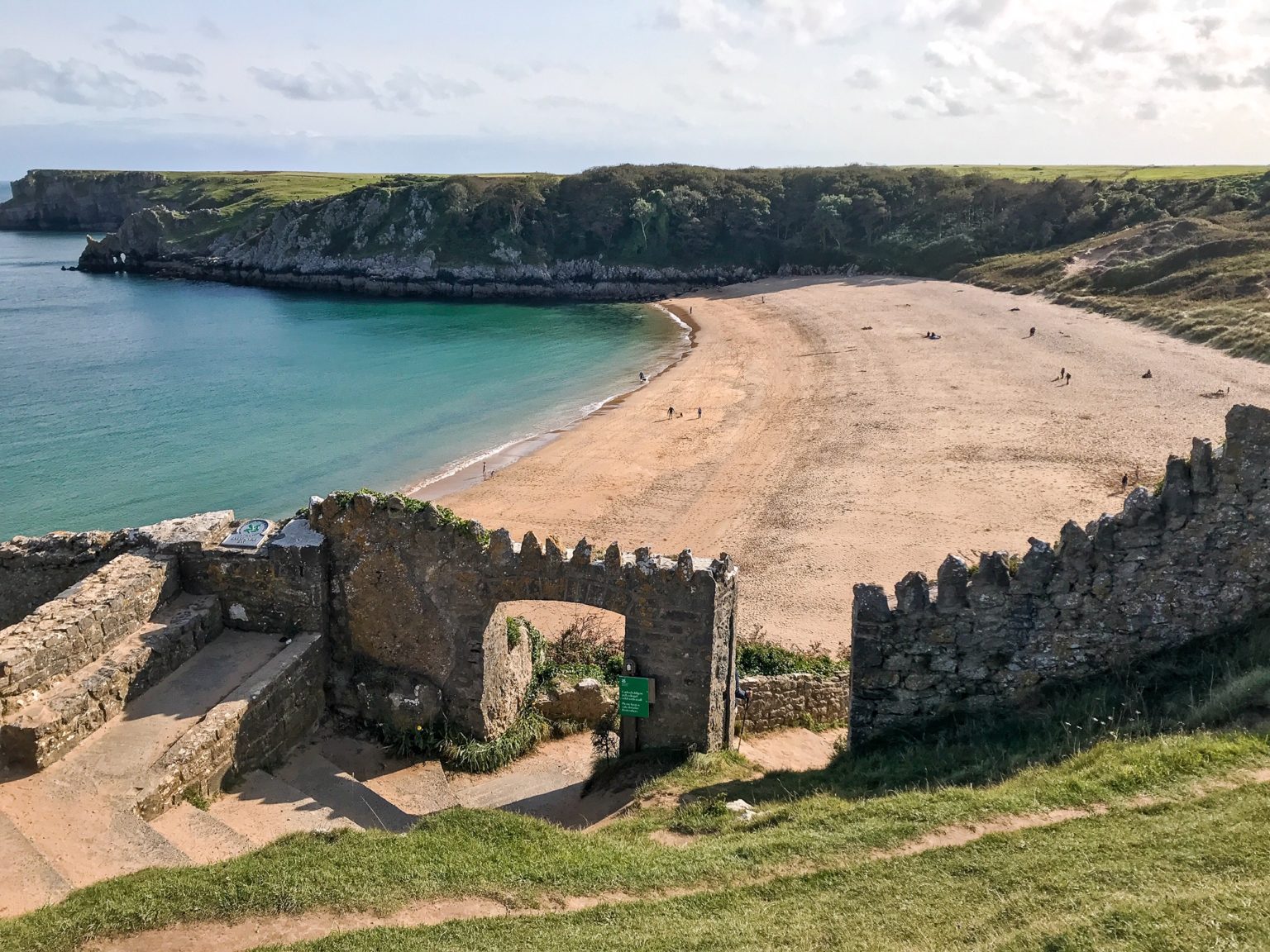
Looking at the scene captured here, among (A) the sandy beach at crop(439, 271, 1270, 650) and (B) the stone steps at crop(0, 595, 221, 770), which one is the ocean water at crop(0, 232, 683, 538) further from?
(B) the stone steps at crop(0, 595, 221, 770)

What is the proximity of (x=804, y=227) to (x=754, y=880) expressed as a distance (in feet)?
301

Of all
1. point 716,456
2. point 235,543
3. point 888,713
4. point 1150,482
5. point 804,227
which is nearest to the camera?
point 888,713

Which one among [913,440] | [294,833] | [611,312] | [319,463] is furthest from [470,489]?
[611,312]

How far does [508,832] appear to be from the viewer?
33.8 ft

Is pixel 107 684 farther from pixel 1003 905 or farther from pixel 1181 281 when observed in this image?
pixel 1181 281

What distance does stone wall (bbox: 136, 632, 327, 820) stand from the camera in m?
10.8

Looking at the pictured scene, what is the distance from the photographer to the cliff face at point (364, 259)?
87500mm

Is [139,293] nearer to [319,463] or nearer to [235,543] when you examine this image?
[319,463]

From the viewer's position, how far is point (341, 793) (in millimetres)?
12414

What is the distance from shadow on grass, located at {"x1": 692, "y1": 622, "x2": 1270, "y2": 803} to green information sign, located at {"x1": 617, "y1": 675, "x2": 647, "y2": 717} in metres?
1.55

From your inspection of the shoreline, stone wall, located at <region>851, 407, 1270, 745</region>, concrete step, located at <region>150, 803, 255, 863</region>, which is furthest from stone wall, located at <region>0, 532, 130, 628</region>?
the shoreline

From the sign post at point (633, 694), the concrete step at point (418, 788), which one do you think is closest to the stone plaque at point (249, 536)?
the concrete step at point (418, 788)

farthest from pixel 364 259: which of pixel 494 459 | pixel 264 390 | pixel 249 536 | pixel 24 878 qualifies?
pixel 24 878

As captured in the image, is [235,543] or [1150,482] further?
[1150,482]
